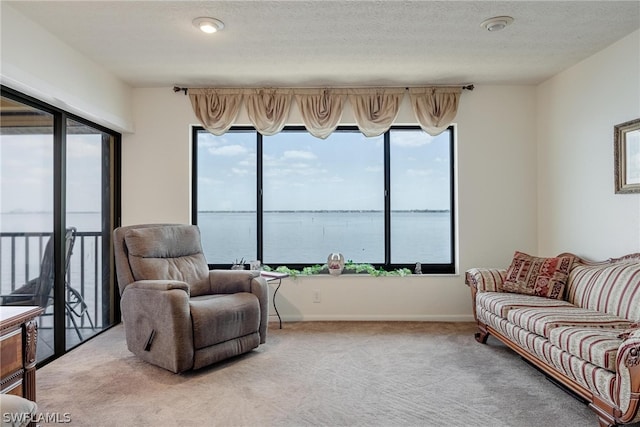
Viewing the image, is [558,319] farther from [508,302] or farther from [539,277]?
[539,277]

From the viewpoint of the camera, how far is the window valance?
407cm

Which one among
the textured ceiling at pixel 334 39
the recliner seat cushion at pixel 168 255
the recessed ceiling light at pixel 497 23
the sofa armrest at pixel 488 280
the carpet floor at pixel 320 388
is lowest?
the carpet floor at pixel 320 388

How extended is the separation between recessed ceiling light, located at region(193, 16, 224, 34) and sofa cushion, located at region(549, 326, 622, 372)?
298cm

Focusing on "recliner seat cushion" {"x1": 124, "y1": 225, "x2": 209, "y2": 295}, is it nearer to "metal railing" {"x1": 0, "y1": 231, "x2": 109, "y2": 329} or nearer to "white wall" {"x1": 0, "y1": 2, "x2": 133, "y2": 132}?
"metal railing" {"x1": 0, "y1": 231, "x2": 109, "y2": 329}

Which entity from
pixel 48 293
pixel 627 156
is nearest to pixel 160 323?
pixel 48 293

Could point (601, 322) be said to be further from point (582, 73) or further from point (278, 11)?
point (278, 11)

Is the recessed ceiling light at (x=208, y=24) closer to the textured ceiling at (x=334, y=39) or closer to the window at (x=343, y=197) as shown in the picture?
the textured ceiling at (x=334, y=39)

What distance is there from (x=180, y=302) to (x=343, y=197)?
7.47 feet

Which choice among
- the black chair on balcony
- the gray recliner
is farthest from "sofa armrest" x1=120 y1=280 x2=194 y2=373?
the black chair on balcony

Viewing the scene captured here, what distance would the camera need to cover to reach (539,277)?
3.25 m

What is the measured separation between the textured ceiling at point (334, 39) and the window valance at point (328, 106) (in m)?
0.14

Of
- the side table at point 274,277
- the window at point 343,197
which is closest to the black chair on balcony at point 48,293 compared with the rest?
the window at point 343,197

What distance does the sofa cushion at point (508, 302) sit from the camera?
2.90 metres

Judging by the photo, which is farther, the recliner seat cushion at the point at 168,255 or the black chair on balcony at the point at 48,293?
the recliner seat cushion at the point at 168,255
